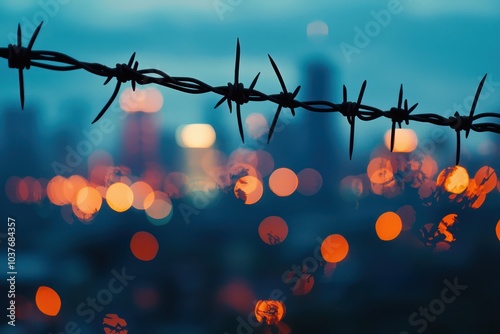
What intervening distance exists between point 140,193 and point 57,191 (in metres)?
4.51

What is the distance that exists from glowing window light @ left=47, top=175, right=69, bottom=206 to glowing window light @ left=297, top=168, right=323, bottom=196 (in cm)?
1326

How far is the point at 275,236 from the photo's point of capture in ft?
95.9

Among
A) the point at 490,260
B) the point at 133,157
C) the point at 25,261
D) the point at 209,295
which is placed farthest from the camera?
the point at 133,157

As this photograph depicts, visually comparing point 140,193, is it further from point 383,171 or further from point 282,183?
point 383,171

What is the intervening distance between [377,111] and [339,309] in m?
26.4

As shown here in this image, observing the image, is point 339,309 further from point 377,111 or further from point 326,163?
point 377,111

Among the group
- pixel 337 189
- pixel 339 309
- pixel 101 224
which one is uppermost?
pixel 337 189

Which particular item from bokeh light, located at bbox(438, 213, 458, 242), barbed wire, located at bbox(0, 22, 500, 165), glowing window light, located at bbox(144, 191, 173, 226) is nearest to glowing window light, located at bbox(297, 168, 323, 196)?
glowing window light, located at bbox(144, 191, 173, 226)

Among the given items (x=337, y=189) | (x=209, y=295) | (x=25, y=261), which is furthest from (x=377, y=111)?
(x=337, y=189)

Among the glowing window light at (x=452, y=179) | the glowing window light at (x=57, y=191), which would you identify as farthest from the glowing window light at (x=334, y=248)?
the glowing window light at (x=452, y=179)

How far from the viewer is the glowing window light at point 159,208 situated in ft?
113

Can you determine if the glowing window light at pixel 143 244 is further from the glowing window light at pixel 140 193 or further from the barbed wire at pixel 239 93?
the barbed wire at pixel 239 93

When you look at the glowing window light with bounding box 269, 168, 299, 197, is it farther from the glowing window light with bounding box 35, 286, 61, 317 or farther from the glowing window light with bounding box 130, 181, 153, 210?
the glowing window light with bounding box 35, 286, 61, 317

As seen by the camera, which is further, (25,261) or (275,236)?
(275,236)
